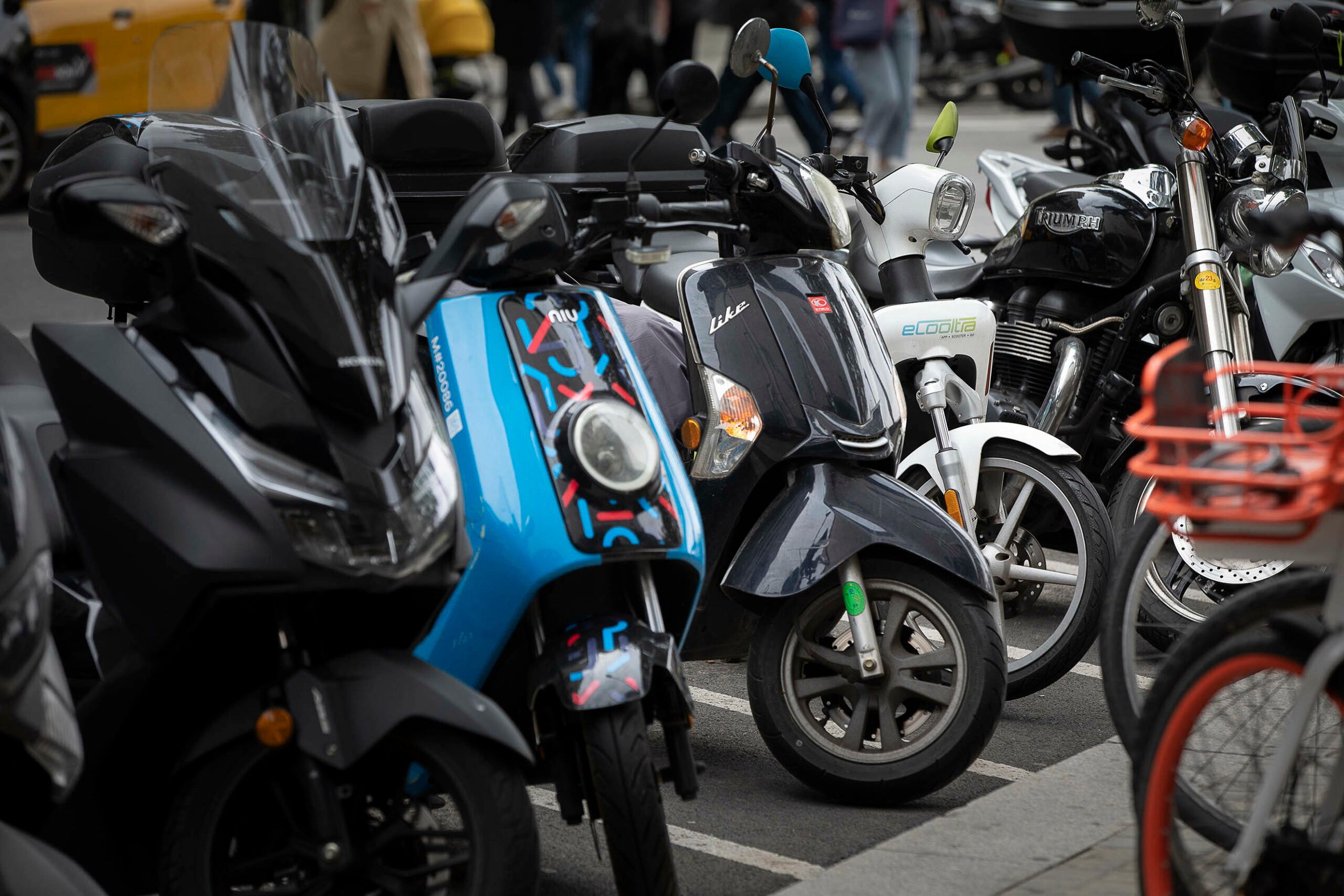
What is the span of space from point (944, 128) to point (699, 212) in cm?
126

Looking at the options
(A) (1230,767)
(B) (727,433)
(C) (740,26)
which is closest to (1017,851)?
(A) (1230,767)

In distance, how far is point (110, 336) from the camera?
2908 millimetres

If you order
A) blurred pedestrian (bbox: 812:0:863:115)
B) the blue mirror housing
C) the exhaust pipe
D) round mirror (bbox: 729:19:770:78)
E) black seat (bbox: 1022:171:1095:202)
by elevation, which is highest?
round mirror (bbox: 729:19:770:78)

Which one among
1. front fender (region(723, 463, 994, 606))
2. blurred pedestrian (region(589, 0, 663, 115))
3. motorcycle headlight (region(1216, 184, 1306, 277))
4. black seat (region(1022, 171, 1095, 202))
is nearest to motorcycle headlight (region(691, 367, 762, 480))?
front fender (region(723, 463, 994, 606))

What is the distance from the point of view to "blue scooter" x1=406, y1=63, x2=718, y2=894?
2.99 m

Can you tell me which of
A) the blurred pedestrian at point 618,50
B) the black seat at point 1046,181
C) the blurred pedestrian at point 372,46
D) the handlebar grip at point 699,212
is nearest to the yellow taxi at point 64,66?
the blurred pedestrian at point 372,46

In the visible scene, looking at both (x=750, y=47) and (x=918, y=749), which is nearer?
(x=918, y=749)

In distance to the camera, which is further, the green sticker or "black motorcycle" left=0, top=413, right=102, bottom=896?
the green sticker

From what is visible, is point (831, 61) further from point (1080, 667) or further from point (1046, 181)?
point (1080, 667)

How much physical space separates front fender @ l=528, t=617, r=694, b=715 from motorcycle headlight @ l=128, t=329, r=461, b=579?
1.11 ft

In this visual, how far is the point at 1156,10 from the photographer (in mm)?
5117

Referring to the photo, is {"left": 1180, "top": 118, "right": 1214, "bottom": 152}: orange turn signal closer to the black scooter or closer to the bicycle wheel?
the black scooter

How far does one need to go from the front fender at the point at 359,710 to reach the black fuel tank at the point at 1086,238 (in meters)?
3.28

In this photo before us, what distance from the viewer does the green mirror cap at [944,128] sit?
16.1ft
